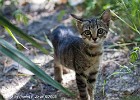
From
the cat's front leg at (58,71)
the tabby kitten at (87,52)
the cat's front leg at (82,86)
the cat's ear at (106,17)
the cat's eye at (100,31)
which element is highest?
the cat's ear at (106,17)

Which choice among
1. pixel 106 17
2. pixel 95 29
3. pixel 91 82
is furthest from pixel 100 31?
pixel 91 82

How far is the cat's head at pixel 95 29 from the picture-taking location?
3.31 meters

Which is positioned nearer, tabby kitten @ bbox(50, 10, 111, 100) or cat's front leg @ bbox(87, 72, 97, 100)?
tabby kitten @ bbox(50, 10, 111, 100)

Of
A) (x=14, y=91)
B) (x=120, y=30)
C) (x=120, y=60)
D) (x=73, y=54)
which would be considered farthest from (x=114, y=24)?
(x=14, y=91)

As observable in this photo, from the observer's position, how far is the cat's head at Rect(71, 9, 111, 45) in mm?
3311

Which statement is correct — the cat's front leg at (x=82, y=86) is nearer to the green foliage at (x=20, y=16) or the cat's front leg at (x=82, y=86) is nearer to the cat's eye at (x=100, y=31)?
the cat's eye at (x=100, y=31)

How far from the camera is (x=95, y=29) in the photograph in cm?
332

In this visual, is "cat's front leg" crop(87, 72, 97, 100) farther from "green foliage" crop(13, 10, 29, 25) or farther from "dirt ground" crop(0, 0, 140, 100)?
"green foliage" crop(13, 10, 29, 25)

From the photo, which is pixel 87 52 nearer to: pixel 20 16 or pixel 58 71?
pixel 58 71

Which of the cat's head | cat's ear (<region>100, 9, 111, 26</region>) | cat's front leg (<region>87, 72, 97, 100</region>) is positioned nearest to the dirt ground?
cat's front leg (<region>87, 72, 97, 100</region>)

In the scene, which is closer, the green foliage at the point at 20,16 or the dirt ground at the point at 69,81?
the dirt ground at the point at 69,81

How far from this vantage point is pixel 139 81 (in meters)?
3.66

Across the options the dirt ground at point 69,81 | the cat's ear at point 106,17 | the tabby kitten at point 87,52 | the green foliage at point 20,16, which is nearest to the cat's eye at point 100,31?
the tabby kitten at point 87,52

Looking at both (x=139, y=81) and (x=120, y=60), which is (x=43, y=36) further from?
(x=139, y=81)
